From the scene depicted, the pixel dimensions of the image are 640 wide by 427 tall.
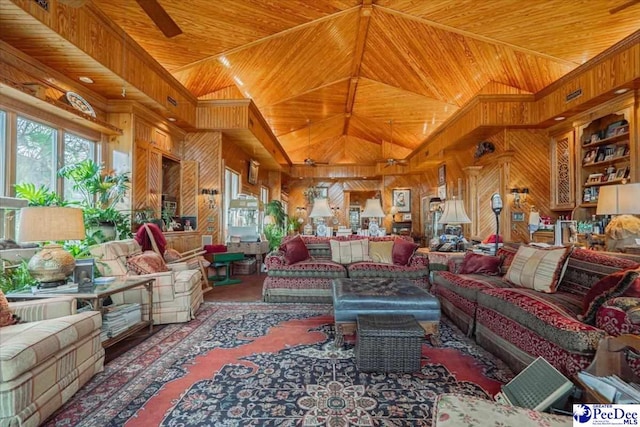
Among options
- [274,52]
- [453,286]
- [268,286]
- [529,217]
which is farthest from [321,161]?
[453,286]

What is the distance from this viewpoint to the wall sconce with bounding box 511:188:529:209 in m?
6.45

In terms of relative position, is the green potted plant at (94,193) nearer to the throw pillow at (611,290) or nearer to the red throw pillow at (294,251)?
the red throw pillow at (294,251)

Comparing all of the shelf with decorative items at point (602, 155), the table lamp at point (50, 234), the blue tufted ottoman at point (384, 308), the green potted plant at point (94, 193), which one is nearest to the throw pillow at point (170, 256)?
the green potted plant at point (94, 193)

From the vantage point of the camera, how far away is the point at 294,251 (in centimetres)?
478

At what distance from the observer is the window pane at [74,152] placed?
433 cm

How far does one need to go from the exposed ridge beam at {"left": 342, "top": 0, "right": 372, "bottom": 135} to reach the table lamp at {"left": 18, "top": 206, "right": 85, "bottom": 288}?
476 cm

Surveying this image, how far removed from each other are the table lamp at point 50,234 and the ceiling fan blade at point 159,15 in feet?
5.75

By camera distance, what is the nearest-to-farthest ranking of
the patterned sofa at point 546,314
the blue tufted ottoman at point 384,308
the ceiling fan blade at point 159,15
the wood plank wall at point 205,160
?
the patterned sofa at point 546,314 → the ceiling fan blade at point 159,15 → the blue tufted ottoman at point 384,308 → the wood plank wall at point 205,160

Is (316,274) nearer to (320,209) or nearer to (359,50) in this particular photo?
(320,209)

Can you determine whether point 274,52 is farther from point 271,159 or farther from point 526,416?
point 526,416

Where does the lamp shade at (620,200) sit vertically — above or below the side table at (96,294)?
above

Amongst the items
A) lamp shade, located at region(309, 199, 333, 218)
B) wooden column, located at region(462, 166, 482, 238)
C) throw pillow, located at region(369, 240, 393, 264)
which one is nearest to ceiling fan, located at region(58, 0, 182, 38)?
lamp shade, located at region(309, 199, 333, 218)

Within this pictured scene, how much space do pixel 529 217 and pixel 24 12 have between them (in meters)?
7.84

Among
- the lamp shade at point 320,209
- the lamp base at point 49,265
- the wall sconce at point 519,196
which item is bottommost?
the lamp base at point 49,265
